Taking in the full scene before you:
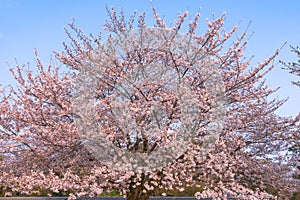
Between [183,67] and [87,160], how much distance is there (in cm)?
375

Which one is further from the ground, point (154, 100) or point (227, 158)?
point (154, 100)

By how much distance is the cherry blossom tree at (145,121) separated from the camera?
933 centimetres

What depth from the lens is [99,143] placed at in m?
9.15

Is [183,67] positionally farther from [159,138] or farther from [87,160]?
[87,160]

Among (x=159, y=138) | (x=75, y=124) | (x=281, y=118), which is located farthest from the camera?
(x=281, y=118)

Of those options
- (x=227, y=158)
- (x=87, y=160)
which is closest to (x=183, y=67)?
(x=227, y=158)

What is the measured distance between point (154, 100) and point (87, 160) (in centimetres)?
266

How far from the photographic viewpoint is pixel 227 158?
10.2m

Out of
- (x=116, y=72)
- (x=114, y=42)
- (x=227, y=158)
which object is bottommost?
(x=227, y=158)

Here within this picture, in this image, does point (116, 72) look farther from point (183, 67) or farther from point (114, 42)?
point (183, 67)

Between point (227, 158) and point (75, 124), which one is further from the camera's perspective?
point (227, 158)

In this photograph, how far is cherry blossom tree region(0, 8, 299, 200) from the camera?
9328 mm

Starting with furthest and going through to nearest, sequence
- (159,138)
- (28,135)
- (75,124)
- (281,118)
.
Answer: (281,118) < (28,135) < (75,124) < (159,138)

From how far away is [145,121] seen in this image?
9609mm
